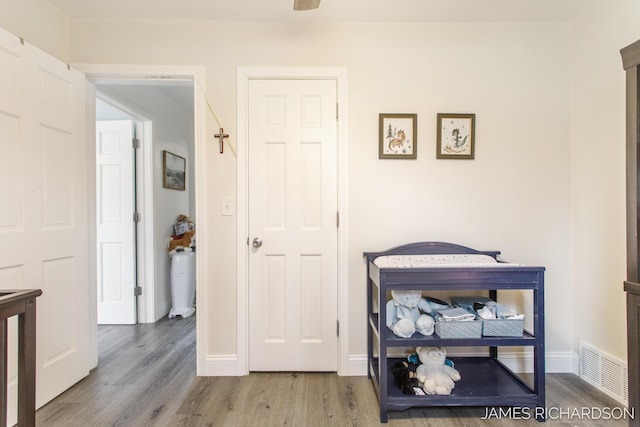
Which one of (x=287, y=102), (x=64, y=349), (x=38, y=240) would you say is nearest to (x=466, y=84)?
(x=287, y=102)

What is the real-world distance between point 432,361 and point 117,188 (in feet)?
10.5

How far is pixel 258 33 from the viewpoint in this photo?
6.50ft

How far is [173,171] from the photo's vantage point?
339cm

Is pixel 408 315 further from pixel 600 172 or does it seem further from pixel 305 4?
pixel 305 4

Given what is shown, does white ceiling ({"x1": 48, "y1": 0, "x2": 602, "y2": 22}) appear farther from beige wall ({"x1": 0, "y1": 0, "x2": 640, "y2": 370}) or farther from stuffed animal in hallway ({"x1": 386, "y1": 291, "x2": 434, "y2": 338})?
stuffed animal in hallway ({"x1": 386, "y1": 291, "x2": 434, "y2": 338})

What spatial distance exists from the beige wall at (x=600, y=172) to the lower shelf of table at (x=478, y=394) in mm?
671

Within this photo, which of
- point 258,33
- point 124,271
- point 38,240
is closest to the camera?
point 38,240

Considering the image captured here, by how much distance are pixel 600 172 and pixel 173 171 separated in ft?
12.8

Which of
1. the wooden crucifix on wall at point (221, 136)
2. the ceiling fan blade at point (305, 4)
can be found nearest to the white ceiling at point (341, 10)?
the ceiling fan blade at point (305, 4)

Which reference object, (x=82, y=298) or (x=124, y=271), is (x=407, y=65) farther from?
(x=124, y=271)

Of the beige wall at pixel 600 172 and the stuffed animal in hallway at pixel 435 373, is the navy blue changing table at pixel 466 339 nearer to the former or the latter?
the stuffed animal in hallway at pixel 435 373

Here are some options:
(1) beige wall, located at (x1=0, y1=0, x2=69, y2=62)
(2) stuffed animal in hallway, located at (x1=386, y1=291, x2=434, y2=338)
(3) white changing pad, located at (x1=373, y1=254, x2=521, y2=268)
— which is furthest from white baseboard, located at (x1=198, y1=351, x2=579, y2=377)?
(1) beige wall, located at (x1=0, y1=0, x2=69, y2=62)

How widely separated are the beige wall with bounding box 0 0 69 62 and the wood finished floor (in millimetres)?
2206

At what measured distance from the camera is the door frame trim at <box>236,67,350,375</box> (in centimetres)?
198
